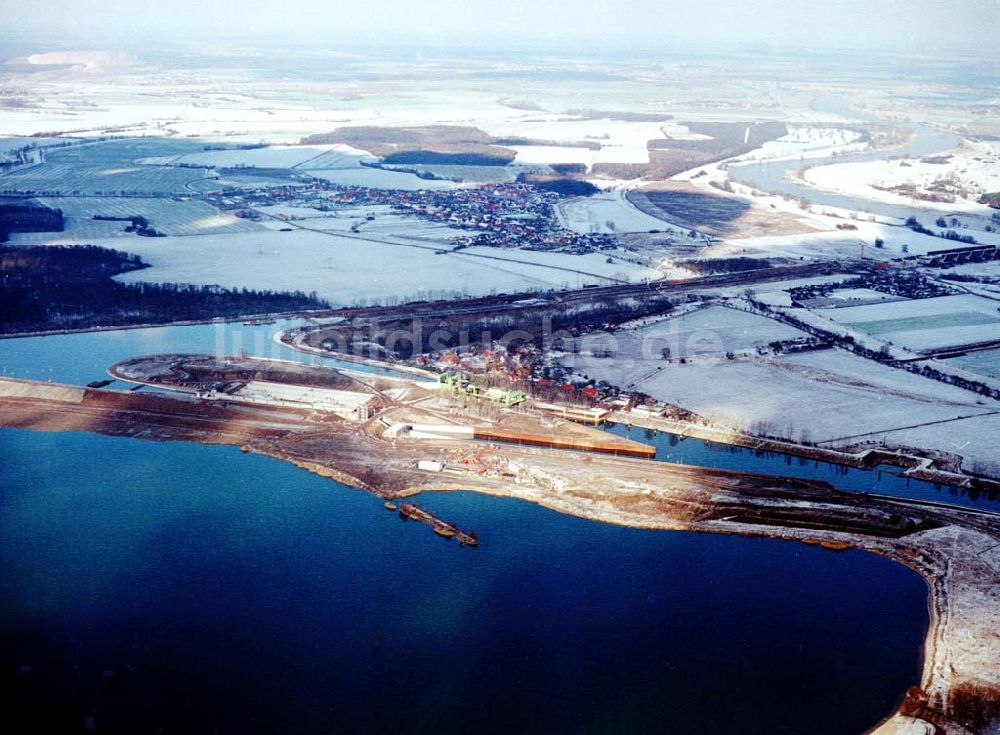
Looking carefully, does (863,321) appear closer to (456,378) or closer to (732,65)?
(456,378)

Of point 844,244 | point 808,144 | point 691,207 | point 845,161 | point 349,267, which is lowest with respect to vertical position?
point 349,267

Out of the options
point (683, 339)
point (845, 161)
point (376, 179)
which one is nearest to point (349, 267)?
point (683, 339)

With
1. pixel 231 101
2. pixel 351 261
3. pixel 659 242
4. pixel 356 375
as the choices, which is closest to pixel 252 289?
pixel 351 261

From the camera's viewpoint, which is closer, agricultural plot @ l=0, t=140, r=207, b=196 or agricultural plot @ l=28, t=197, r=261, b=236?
agricultural plot @ l=28, t=197, r=261, b=236

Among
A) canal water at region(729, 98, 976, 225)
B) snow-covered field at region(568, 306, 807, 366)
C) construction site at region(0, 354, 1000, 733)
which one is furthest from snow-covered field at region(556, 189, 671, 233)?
construction site at region(0, 354, 1000, 733)

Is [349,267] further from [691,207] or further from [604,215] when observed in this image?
[691,207]

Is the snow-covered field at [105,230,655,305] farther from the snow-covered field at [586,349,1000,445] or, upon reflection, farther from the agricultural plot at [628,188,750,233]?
the snow-covered field at [586,349,1000,445]
